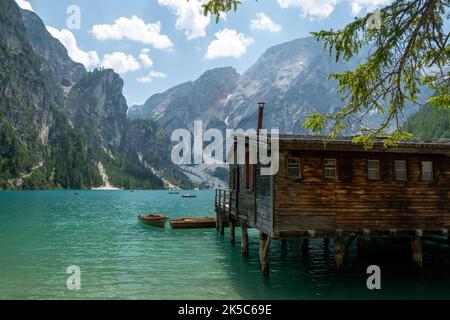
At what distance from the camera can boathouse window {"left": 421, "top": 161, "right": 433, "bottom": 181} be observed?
22703 millimetres

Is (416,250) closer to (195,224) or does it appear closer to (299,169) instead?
(299,169)

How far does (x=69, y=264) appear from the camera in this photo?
27.7 metres

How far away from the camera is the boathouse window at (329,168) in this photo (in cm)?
2144

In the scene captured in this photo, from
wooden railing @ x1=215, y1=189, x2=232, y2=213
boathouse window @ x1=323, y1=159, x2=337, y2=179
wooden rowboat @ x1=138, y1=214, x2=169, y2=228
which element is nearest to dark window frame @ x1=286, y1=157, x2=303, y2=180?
boathouse window @ x1=323, y1=159, x2=337, y2=179

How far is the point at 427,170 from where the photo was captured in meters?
22.8

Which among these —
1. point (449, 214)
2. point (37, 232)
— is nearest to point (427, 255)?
point (449, 214)

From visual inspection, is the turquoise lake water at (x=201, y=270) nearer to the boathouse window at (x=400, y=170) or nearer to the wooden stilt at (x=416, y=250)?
the wooden stilt at (x=416, y=250)

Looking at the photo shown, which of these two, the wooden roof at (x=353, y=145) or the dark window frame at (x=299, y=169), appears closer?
the wooden roof at (x=353, y=145)

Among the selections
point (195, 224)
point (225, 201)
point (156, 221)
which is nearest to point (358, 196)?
point (225, 201)

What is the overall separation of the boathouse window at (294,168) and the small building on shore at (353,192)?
0.02m

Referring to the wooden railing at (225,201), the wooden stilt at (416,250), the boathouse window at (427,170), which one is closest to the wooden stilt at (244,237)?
the wooden railing at (225,201)

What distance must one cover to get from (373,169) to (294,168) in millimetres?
4524
